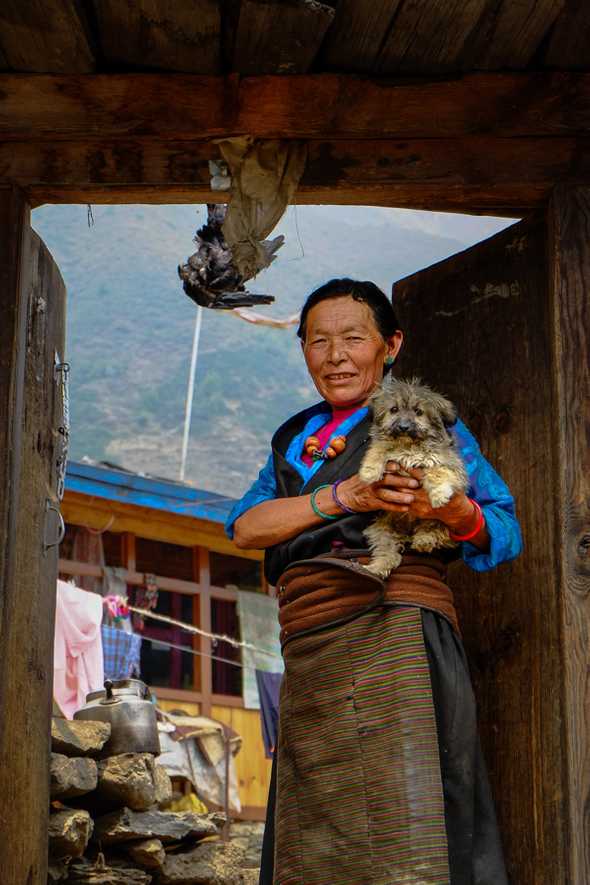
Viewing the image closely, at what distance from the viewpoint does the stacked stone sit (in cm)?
717

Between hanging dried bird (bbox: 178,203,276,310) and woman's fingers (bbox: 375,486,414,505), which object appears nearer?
woman's fingers (bbox: 375,486,414,505)

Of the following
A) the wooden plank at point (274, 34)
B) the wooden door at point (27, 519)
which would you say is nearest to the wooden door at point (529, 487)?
the wooden plank at point (274, 34)

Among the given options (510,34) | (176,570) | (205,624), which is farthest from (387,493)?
(176,570)

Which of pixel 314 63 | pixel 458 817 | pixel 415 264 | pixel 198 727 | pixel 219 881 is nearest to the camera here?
pixel 458 817

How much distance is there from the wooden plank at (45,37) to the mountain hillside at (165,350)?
5053cm

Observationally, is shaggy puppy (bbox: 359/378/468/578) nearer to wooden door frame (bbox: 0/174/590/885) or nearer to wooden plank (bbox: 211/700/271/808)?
wooden door frame (bbox: 0/174/590/885)

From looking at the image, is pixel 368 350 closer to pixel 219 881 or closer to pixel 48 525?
pixel 48 525

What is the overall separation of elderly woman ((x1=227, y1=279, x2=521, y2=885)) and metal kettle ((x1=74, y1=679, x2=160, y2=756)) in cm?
480

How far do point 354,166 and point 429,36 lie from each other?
1.51ft

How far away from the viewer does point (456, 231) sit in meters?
103

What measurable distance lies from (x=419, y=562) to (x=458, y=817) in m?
0.71

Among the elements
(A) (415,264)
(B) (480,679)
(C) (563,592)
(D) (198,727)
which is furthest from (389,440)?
(A) (415,264)

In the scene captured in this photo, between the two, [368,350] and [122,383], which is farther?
[122,383]

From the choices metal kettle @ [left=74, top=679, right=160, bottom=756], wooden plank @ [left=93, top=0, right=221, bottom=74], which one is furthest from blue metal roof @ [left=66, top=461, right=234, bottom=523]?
wooden plank @ [left=93, top=0, right=221, bottom=74]
